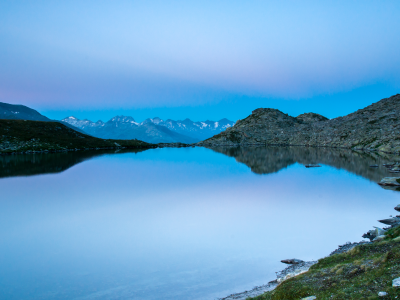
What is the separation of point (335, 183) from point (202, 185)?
94.1 ft

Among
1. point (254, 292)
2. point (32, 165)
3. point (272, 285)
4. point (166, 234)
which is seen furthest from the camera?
point (32, 165)

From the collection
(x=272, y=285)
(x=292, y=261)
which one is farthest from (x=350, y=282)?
(x=292, y=261)

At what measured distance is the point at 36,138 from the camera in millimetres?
163750

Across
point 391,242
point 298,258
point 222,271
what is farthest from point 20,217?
point 391,242

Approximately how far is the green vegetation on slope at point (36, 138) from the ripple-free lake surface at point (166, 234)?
114836 millimetres

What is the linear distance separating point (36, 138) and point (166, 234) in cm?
16786

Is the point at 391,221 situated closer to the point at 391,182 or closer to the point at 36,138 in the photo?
the point at 391,182

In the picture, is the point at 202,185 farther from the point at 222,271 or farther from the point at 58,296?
the point at 58,296

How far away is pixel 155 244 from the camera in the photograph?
83.4 feet

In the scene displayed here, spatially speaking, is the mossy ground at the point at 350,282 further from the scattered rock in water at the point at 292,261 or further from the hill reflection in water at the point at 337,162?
the hill reflection in water at the point at 337,162

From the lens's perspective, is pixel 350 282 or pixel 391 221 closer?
pixel 350 282

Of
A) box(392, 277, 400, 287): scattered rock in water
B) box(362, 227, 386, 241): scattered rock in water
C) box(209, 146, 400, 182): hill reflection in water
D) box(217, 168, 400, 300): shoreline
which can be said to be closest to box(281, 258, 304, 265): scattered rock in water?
box(217, 168, 400, 300): shoreline

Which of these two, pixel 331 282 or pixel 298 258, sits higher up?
pixel 331 282

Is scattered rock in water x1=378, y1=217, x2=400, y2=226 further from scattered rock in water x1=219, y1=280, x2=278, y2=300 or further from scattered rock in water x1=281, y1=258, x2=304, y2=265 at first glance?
scattered rock in water x1=219, y1=280, x2=278, y2=300
